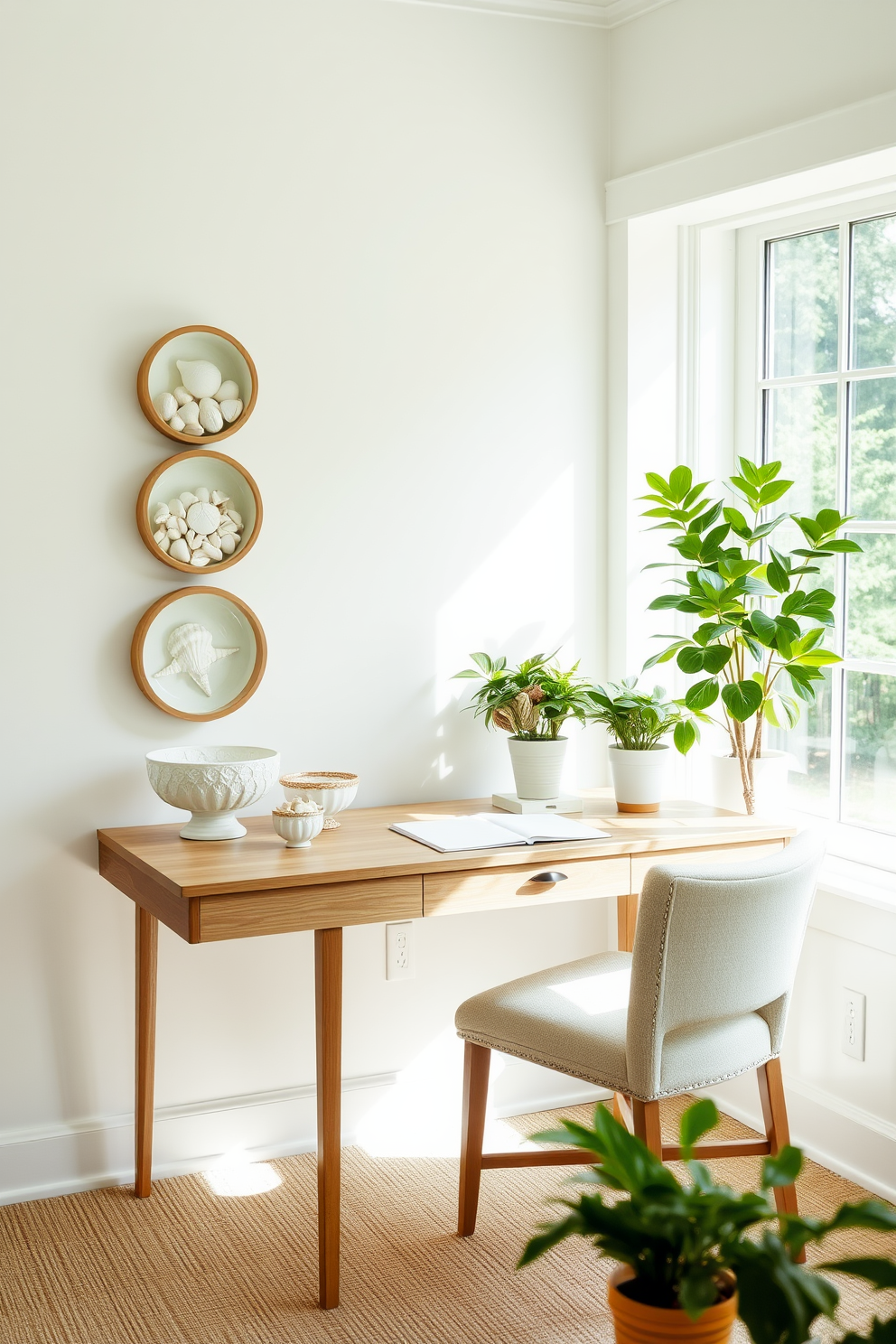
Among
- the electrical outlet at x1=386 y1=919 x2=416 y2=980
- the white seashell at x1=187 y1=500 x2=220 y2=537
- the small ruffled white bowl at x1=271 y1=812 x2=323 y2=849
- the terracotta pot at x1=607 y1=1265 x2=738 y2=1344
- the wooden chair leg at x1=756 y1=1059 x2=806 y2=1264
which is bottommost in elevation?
the wooden chair leg at x1=756 y1=1059 x2=806 y2=1264

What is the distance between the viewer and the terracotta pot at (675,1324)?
1101 millimetres

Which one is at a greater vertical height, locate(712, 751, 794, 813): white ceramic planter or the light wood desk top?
locate(712, 751, 794, 813): white ceramic planter

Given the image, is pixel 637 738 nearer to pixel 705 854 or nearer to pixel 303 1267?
pixel 705 854

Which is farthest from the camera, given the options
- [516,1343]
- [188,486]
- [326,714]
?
[326,714]

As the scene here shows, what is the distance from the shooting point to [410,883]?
7.41 feet

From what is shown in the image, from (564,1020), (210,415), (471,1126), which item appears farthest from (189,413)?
(471,1126)

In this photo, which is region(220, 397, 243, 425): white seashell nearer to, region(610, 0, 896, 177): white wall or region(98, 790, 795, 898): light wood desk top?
region(98, 790, 795, 898): light wood desk top

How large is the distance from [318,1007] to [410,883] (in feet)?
0.85

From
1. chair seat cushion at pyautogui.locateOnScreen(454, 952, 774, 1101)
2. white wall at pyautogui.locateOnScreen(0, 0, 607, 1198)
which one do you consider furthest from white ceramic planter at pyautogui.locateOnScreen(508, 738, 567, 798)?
chair seat cushion at pyautogui.locateOnScreen(454, 952, 774, 1101)

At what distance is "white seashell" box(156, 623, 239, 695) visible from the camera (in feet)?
8.50

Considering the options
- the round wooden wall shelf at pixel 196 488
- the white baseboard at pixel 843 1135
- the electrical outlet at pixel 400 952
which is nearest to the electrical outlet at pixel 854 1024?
the white baseboard at pixel 843 1135

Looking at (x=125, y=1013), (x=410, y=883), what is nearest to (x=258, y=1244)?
(x=125, y=1013)

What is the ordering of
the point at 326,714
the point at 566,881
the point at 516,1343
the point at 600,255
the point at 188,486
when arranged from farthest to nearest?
the point at 600,255
the point at 326,714
the point at 188,486
the point at 566,881
the point at 516,1343

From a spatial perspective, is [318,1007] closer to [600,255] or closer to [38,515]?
[38,515]
